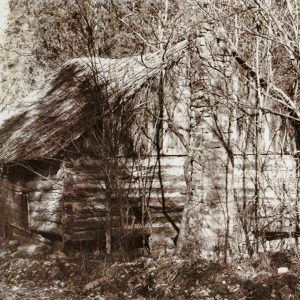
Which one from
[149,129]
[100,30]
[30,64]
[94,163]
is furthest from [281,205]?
[30,64]

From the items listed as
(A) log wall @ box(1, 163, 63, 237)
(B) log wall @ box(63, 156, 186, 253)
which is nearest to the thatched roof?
(A) log wall @ box(1, 163, 63, 237)

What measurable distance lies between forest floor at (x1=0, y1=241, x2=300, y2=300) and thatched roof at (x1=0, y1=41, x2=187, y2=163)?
7.77ft

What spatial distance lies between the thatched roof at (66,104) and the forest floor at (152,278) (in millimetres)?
2367

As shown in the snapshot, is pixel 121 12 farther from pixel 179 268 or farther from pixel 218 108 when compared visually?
pixel 179 268

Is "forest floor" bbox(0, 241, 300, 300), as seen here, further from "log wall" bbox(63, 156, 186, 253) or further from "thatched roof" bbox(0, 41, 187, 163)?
"thatched roof" bbox(0, 41, 187, 163)

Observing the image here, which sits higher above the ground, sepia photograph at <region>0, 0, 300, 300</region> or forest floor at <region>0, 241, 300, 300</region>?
sepia photograph at <region>0, 0, 300, 300</region>

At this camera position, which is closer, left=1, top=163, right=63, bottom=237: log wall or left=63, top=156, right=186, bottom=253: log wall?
left=63, top=156, right=186, bottom=253: log wall

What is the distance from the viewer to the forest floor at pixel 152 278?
6.91 meters

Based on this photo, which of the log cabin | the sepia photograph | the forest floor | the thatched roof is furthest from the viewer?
the thatched roof

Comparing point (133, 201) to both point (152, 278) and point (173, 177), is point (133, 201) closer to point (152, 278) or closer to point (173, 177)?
point (173, 177)

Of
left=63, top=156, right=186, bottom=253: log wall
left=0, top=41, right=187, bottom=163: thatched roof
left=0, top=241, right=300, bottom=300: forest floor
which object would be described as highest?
left=0, top=41, right=187, bottom=163: thatched roof

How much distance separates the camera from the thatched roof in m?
8.82

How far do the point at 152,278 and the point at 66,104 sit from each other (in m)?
5.27

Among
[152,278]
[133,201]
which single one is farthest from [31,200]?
[152,278]
